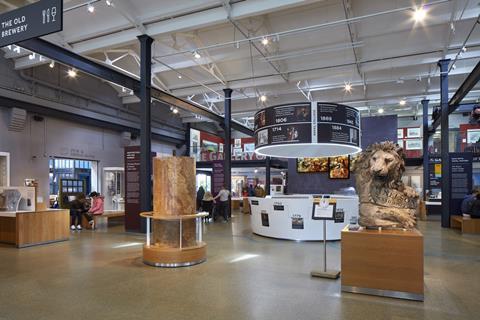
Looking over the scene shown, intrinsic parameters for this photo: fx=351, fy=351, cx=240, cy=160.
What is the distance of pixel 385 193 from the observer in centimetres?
483

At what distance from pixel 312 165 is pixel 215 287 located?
13.3m

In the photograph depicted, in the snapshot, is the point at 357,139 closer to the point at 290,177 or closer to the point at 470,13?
the point at 470,13

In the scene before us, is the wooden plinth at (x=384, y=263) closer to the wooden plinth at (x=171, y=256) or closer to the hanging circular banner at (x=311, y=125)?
the wooden plinth at (x=171, y=256)

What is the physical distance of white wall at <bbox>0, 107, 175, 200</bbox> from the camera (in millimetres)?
11750

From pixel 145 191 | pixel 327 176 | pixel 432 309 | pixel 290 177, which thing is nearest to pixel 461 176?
pixel 327 176

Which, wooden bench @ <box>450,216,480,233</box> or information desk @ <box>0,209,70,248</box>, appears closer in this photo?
information desk @ <box>0,209,70,248</box>

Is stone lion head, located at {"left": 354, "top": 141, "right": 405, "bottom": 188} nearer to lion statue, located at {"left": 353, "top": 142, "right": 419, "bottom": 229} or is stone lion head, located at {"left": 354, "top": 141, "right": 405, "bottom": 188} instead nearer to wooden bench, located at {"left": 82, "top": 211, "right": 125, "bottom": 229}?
lion statue, located at {"left": 353, "top": 142, "right": 419, "bottom": 229}

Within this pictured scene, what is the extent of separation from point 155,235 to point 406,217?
4105mm

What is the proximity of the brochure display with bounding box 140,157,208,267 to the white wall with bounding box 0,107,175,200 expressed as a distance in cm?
808

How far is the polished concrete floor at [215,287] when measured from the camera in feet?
12.7

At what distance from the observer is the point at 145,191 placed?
945cm

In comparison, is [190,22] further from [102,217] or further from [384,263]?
[384,263]

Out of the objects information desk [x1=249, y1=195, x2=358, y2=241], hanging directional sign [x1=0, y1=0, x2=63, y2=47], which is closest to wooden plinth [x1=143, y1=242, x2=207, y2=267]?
information desk [x1=249, y1=195, x2=358, y2=241]

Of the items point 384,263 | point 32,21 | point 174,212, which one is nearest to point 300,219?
point 174,212
